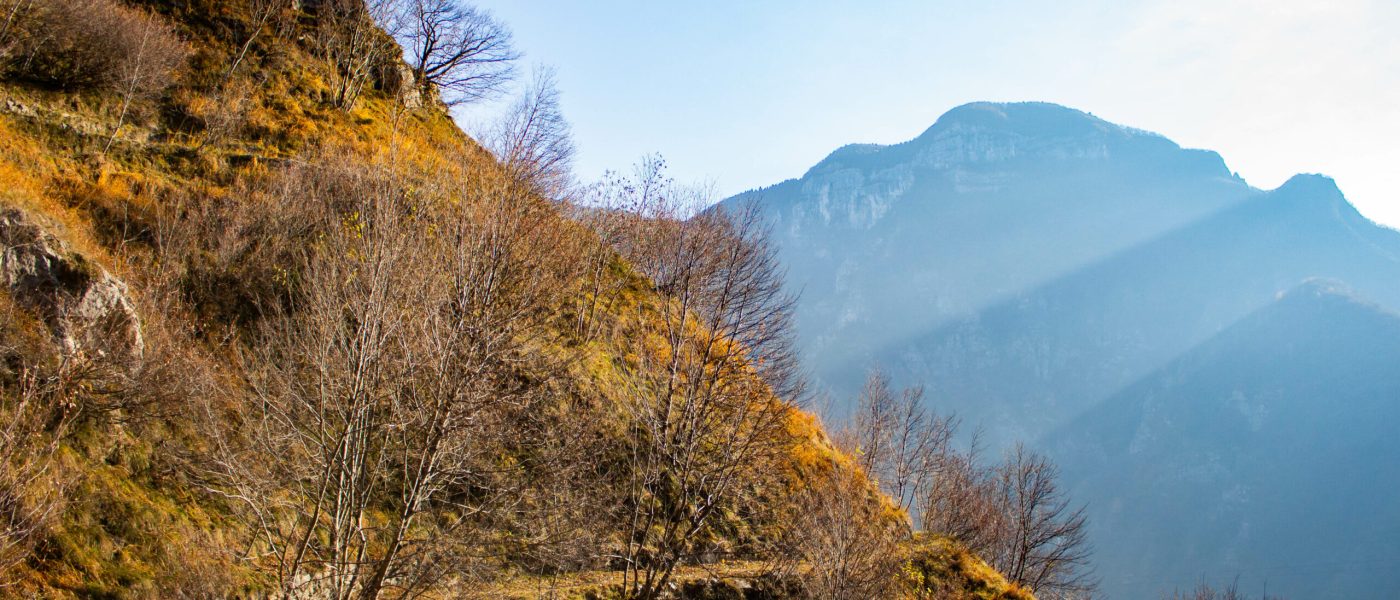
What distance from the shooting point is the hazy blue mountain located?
126500 millimetres

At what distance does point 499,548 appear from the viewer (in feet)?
44.6

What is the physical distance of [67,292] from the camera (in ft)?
38.0

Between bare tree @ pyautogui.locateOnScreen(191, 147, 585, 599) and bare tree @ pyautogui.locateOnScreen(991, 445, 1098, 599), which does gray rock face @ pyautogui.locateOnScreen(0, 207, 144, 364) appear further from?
bare tree @ pyautogui.locateOnScreen(991, 445, 1098, 599)

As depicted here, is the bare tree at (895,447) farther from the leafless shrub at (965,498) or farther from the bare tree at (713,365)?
the bare tree at (713,365)

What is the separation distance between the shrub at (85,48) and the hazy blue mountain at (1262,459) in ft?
495

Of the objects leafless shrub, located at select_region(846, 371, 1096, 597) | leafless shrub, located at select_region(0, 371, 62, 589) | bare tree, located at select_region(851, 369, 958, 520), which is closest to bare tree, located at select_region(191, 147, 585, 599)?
leafless shrub, located at select_region(0, 371, 62, 589)

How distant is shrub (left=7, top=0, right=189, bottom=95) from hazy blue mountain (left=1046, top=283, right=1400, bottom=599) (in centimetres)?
15078

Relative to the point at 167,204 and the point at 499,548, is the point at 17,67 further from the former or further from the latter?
the point at 499,548

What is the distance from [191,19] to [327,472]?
2535cm

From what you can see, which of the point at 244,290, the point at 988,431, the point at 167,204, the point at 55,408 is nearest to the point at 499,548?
the point at 55,408

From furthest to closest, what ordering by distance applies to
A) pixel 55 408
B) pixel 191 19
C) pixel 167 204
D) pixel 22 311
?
pixel 191 19
pixel 167 204
pixel 22 311
pixel 55 408

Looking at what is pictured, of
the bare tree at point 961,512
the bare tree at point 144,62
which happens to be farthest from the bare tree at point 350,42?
the bare tree at point 961,512

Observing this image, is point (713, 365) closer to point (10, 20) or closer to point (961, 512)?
point (10, 20)

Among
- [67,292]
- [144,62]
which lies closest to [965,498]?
[67,292]
